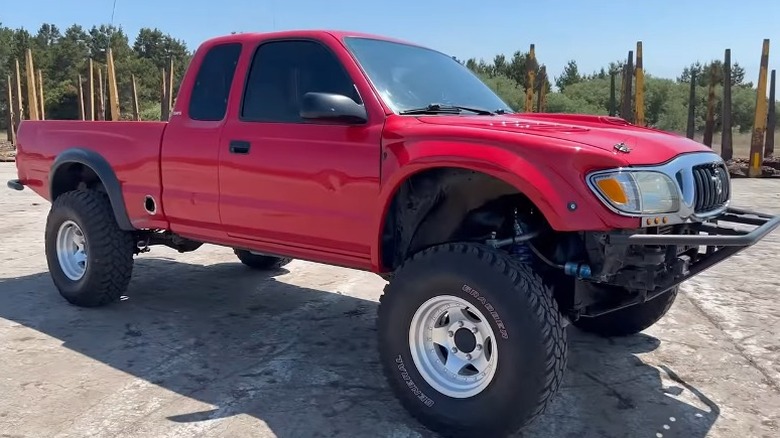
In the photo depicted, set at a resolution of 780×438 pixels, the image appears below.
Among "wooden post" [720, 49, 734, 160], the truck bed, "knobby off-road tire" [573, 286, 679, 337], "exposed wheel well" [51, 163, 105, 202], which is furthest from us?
"wooden post" [720, 49, 734, 160]

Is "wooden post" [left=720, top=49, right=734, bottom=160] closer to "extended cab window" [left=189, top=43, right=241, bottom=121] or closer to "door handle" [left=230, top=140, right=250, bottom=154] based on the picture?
"extended cab window" [left=189, top=43, right=241, bottom=121]

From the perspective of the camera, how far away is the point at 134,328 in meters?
4.84

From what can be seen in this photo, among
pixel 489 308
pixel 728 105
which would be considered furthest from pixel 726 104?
pixel 489 308

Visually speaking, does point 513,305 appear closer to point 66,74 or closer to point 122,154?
point 122,154

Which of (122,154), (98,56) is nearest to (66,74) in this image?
(98,56)

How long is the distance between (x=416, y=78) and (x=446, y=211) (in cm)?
97

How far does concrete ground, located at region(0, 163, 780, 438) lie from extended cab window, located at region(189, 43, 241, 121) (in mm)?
1480

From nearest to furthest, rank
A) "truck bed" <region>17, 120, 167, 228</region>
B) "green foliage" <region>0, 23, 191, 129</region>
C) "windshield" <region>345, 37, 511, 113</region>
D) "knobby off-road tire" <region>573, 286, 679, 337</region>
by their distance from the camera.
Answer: "windshield" <region>345, 37, 511, 113</region> → "knobby off-road tire" <region>573, 286, 679, 337</region> → "truck bed" <region>17, 120, 167, 228</region> → "green foliage" <region>0, 23, 191, 129</region>

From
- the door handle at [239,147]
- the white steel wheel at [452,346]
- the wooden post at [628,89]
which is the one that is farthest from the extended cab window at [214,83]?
the wooden post at [628,89]

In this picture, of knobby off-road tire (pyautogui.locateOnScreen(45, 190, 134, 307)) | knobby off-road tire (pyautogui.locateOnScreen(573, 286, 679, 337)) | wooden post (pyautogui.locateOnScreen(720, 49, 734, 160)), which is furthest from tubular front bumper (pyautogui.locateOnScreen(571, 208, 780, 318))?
wooden post (pyautogui.locateOnScreen(720, 49, 734, 160))

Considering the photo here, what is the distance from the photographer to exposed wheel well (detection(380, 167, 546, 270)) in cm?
350

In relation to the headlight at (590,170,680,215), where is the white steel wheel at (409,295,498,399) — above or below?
below

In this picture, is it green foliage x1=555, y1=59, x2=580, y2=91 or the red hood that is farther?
green foliage x1=555, y1=59, x2=580, y2=91

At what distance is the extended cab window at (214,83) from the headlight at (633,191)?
257 centimetres
